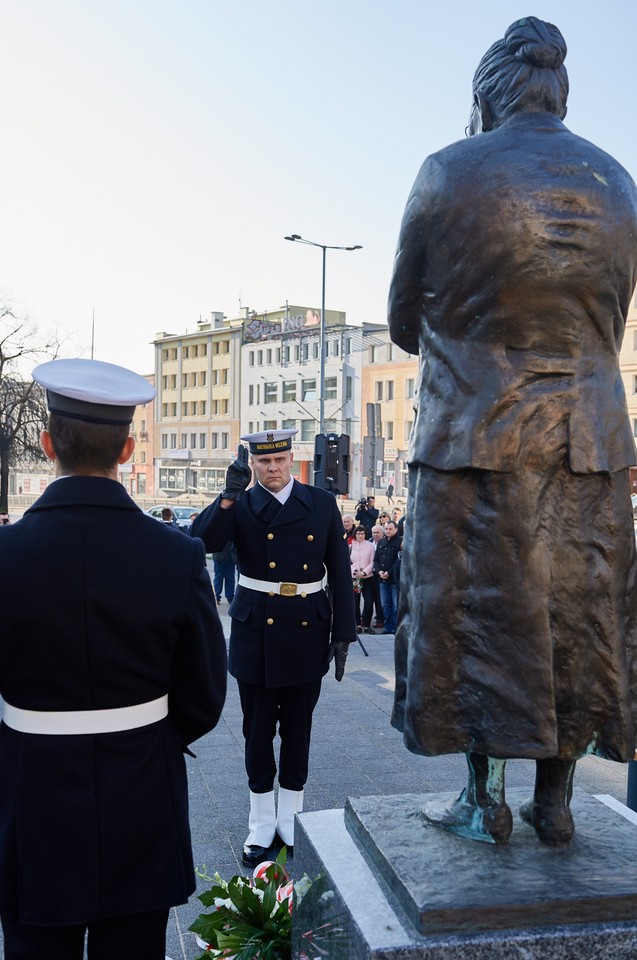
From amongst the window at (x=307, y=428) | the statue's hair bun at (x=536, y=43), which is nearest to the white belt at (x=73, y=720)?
the statue's hair bun at (x=536, y=43)

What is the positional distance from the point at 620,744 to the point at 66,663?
1552mm

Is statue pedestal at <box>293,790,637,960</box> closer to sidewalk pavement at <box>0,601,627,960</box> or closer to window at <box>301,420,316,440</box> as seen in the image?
sidewalk pavement at <box>0,601,627,960</box>

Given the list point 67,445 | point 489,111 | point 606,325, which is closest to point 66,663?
point 67,445

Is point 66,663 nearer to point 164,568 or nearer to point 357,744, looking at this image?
point 164,568

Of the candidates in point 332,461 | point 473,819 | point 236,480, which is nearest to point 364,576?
point 332,461

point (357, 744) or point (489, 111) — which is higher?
point (489, 111)

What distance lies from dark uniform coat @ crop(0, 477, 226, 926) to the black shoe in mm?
2389

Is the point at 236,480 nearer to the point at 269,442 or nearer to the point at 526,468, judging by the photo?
the point at 269,442

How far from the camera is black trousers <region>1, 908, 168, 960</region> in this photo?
7.77ft

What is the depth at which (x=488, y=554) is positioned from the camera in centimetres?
275

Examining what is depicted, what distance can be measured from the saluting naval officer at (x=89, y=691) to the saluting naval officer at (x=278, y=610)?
2.41 m

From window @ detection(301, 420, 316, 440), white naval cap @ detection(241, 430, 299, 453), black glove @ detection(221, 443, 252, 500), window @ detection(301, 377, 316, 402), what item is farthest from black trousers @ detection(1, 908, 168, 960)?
window @ detection(301, 420, 316, 440)

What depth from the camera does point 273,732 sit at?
499 centimetres

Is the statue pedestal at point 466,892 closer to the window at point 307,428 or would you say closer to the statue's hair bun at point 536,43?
the statue's hair bun at point 536,43
